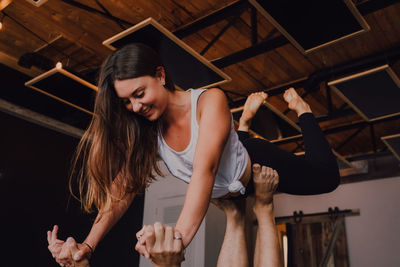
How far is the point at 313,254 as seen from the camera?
5824mm

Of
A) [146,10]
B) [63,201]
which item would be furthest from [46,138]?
[146,10]

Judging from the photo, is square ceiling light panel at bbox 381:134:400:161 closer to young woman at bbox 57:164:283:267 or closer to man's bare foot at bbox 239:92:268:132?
man's bare foot at bbox 239:92:268:132

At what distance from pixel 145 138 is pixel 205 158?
455mm

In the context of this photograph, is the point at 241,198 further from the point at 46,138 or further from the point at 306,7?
the point at 46,138

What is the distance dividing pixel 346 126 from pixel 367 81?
9.22ft

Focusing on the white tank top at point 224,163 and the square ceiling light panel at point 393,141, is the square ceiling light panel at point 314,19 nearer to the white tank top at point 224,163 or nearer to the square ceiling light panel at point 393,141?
the white tank top at point 224,163

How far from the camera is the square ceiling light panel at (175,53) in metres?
2.56

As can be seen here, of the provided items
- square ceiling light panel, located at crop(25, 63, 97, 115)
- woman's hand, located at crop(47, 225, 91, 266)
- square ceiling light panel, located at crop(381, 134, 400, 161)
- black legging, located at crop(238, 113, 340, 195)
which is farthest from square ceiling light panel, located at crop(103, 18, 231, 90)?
square ceiling light panel, located at crop(381, 134, 400, 161)

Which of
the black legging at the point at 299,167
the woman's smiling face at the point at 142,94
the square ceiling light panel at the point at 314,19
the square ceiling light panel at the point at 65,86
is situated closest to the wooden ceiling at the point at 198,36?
the square ceiling light panel at the point at 65,86

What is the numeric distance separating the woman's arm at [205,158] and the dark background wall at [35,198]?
3.63m

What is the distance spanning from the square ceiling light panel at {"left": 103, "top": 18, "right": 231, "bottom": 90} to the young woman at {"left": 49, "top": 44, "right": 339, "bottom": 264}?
Answer: 1237mm

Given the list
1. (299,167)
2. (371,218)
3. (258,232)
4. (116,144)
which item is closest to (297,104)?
(299,167)

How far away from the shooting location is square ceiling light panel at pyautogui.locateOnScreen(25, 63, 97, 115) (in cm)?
330

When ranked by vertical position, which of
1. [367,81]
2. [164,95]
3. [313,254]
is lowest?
[313,254]
